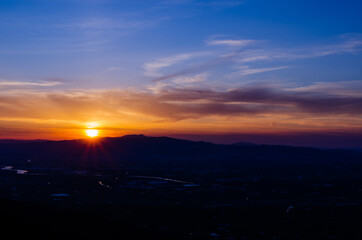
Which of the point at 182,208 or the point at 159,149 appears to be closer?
the point at 182,208

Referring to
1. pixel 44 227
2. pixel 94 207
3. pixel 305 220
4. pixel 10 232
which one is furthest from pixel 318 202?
pixel 10 232

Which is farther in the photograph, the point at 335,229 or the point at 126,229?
the point at 335,229

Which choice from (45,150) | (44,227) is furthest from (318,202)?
(45,150)

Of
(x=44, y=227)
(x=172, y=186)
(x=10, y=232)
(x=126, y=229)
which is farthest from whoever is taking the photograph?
(x=172, y=186)

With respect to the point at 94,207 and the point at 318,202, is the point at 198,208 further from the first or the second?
the point at 318,202

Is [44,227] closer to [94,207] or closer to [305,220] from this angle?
[94,207]

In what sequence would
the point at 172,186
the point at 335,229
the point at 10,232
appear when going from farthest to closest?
the point at 172,186 < the point at 335,229 < the point at 10,232

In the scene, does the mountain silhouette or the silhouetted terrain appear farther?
the mountain silhouette

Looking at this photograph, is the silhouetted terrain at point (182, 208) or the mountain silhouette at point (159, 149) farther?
the mountain silhouette at point (159, 149)

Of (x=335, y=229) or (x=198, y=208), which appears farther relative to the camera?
(x=198, y=208)
